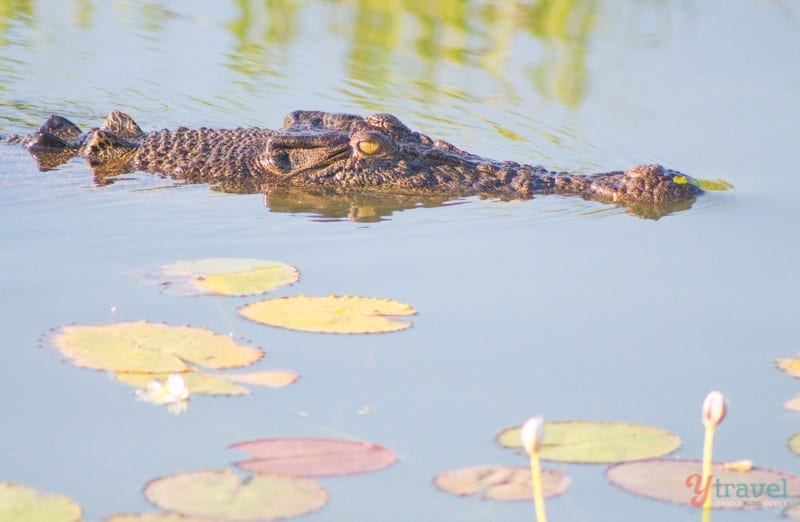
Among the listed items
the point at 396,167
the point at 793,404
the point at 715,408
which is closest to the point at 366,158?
the point at 396,167

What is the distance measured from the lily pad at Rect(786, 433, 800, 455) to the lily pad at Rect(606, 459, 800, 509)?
25 cm

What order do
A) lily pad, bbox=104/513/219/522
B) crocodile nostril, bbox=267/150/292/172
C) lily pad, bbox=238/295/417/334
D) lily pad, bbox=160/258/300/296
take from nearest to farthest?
lily pad, bbox=104/513/219/522
lily pad, bbox=238/295/417/334
lily pad, bbox=160/258/300/296
crocodile nostril, bbox=267/150/292/172

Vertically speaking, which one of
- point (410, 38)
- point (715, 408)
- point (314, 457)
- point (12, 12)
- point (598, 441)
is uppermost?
point (410, 38)

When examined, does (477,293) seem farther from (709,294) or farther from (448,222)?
(448,222)

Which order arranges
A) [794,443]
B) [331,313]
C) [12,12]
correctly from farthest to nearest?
[12,12] → [331,313] → [794,443]

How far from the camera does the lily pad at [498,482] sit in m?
3.32

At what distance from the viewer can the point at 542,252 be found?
233 inches

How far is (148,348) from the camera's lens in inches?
165

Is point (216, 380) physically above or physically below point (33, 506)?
above

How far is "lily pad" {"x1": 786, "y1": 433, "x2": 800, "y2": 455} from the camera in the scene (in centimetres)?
376

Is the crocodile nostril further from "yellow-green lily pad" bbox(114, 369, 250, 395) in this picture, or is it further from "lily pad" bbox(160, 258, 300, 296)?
"yellow-green lily pad" bbox(114, 369, 250, 395)

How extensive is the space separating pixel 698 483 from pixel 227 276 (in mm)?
2324

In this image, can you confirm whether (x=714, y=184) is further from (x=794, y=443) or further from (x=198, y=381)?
(x=198, y=381)
